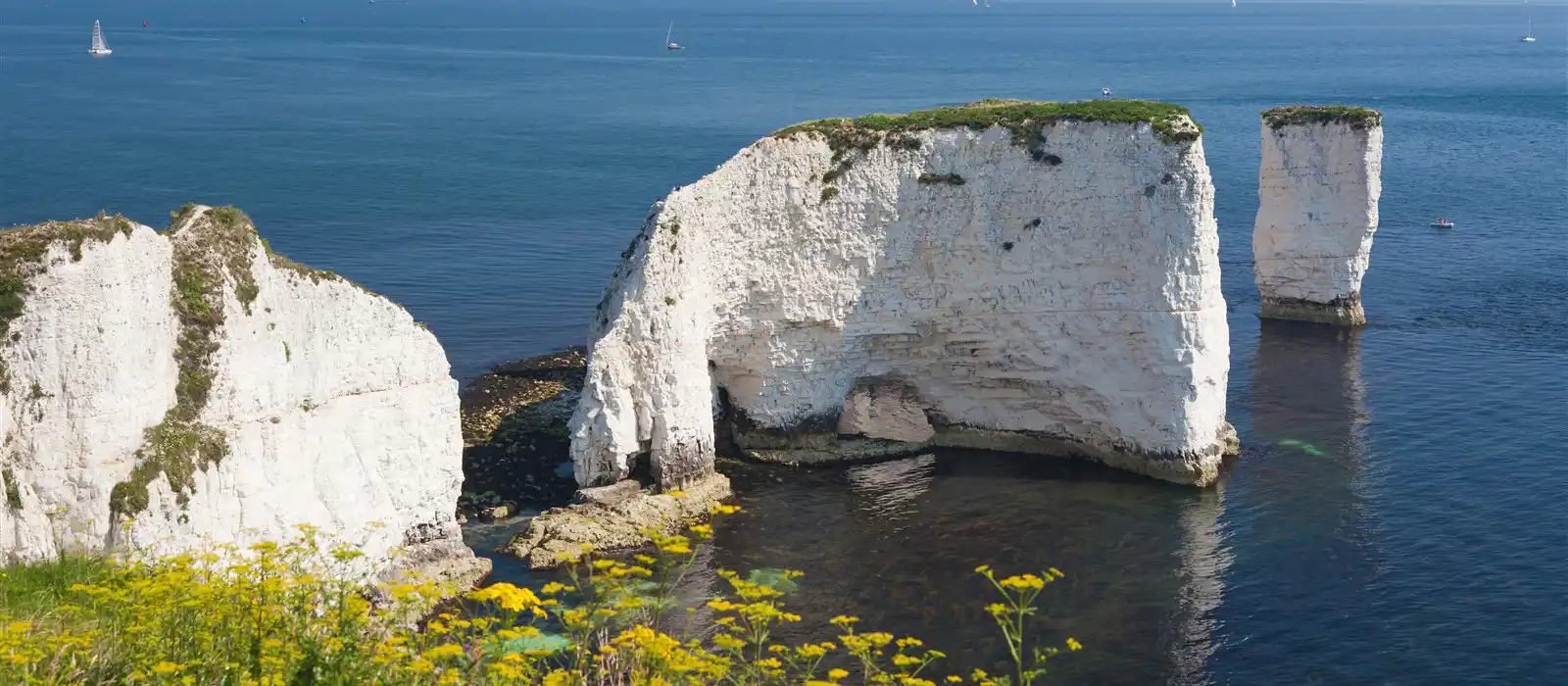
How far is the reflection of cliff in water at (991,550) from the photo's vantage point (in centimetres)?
3228

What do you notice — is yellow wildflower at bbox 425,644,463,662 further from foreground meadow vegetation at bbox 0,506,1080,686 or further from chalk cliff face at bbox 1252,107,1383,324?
chalk cliff face at bbox 1252,107,1383,324

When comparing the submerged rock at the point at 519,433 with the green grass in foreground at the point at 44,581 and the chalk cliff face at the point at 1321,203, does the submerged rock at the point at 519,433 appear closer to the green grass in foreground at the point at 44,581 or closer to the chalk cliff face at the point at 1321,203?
the green grass in foreground at the point at 44,581

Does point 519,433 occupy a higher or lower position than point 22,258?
lower

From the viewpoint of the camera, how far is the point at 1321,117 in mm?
60469

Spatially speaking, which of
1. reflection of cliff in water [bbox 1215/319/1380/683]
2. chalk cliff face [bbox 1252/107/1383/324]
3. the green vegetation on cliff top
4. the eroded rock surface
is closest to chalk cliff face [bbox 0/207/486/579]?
the green vegetation on cliff top

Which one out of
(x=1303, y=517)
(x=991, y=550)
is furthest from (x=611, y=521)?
(x=1303, y=517)

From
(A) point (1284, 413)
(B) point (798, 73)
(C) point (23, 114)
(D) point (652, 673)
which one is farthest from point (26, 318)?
(B) point (798, 73)

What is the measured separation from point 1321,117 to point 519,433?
3469 centimetres

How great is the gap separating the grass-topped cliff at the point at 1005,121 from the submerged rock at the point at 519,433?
11.5m

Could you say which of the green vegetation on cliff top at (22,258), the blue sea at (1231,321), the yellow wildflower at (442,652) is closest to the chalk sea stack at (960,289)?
the blue sea at (1231,321)

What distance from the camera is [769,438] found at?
44.7 meters

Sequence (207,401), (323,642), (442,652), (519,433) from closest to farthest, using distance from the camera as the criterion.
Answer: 1. (442,652)
2. (323,642)
3. (207,401)
4. (519,433)

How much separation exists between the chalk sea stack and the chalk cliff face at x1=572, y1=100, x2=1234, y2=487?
6cm

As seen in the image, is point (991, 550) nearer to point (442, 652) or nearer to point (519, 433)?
point (519, 433)
